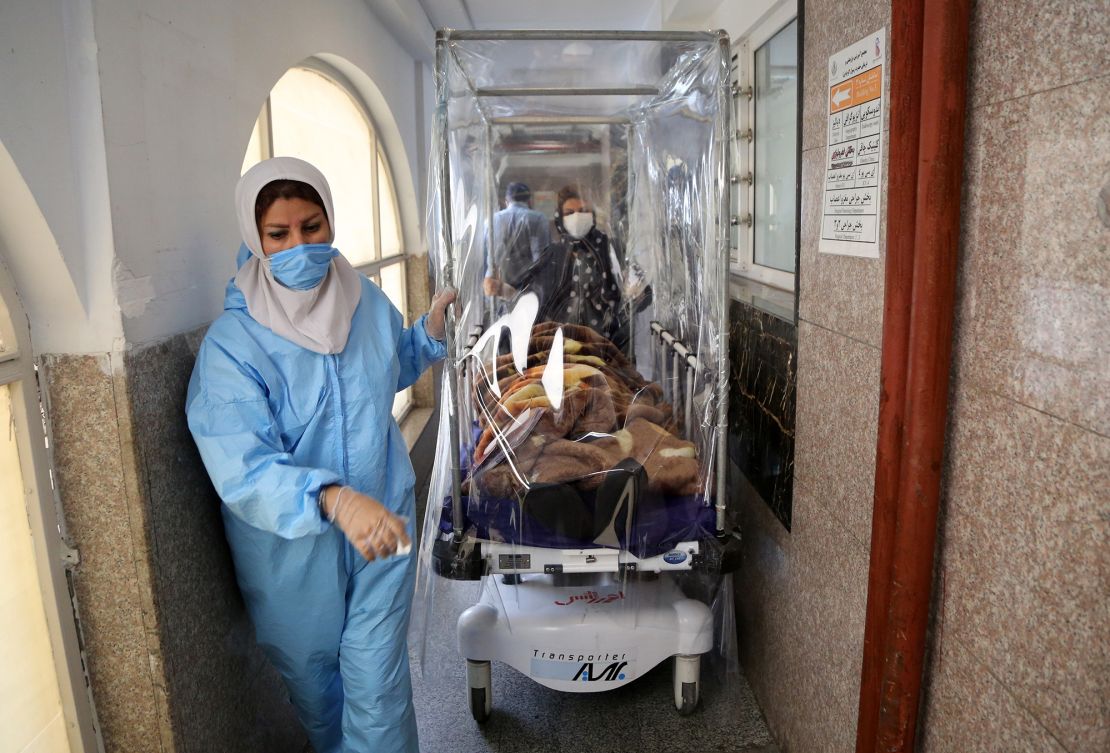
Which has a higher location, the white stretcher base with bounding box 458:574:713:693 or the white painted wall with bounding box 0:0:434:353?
the white painted wall with bounding box 0:0:434:353

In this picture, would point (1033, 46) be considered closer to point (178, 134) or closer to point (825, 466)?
point (825, 466)

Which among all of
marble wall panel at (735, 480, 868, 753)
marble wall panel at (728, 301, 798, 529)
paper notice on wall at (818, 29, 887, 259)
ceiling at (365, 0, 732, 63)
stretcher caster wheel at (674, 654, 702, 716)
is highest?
ceiling at (365, 0, 732, 63)

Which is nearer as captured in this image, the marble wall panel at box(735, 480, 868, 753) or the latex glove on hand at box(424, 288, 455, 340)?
the marble wall panel at box(735, 480, 868, 753)

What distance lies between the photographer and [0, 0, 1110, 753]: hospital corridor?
1.13 m

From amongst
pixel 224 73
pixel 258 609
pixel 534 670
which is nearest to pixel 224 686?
pixel 258 609

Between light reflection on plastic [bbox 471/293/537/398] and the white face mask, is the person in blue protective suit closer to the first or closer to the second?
light reflection on plastic [bbox 471/293/537/398]

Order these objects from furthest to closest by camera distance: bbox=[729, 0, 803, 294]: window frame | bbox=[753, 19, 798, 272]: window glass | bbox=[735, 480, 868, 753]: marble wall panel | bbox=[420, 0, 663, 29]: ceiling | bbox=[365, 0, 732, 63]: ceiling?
bbox=[420, 0, 663, 29]: ceiling → bbox=[365, 0, 732, 63]: ceiling → bbox=[729, 0, 803, 294]: window frame → bbox=[753, 19, 798, 272]: window glass → bbox=[735, 480, 868, 753]: marble wall panel

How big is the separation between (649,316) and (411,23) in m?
2.28

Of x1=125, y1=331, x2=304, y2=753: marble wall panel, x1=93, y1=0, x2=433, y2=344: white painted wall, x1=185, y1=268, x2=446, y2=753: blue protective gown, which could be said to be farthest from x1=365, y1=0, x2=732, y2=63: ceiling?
x1=125, y1=331, x2=304, y2=753: marble wall panel

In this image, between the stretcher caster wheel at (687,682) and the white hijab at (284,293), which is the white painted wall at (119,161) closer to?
the white hijab at (284,293)

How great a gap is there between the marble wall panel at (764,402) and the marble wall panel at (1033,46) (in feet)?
3.20

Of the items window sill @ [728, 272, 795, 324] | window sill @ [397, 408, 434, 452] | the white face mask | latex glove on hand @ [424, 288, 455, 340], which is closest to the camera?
latex glove on hand @ [424, 288, 455, 340]

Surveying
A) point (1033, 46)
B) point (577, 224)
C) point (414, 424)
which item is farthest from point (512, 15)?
point (1033, 46)

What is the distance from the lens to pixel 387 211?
16.9 feet
